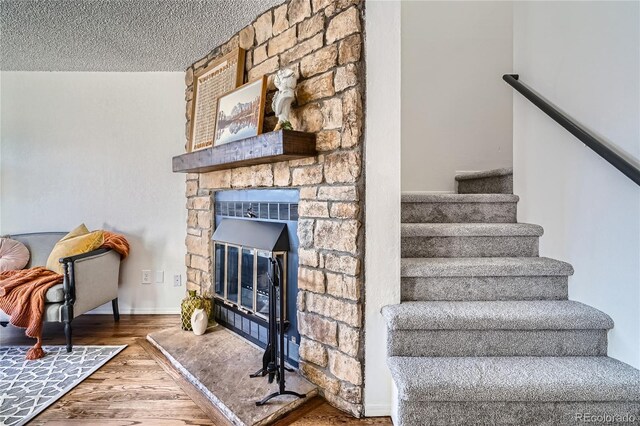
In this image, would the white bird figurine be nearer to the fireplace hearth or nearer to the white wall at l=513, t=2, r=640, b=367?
the fireplace hearth

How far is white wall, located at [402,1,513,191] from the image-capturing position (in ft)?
9.52

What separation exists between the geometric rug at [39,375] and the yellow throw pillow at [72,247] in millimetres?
616

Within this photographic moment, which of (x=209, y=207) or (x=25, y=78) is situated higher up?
(x=25, y=78)

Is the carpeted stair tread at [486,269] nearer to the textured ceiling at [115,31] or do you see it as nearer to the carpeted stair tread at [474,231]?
the carpeted stair tread at [474,231]

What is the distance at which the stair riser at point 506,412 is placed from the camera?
4.08 feet

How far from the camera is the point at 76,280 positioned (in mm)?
2275

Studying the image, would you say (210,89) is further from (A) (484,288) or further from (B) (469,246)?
(A) (484,288)

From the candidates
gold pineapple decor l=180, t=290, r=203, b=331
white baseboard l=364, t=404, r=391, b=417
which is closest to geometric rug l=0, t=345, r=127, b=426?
gold pineapple decor l=180, t=290, r=203, b=331

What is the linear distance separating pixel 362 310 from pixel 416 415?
0.47 m

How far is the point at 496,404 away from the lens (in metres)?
1.26

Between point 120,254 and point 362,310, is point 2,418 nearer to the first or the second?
point 120,254

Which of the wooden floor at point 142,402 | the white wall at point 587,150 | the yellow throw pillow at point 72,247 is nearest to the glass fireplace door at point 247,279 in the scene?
the wooden floor at point 142,402

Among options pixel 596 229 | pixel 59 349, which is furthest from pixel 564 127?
pixel 59 349

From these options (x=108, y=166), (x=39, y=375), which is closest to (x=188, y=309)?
(x=39, y=375)
